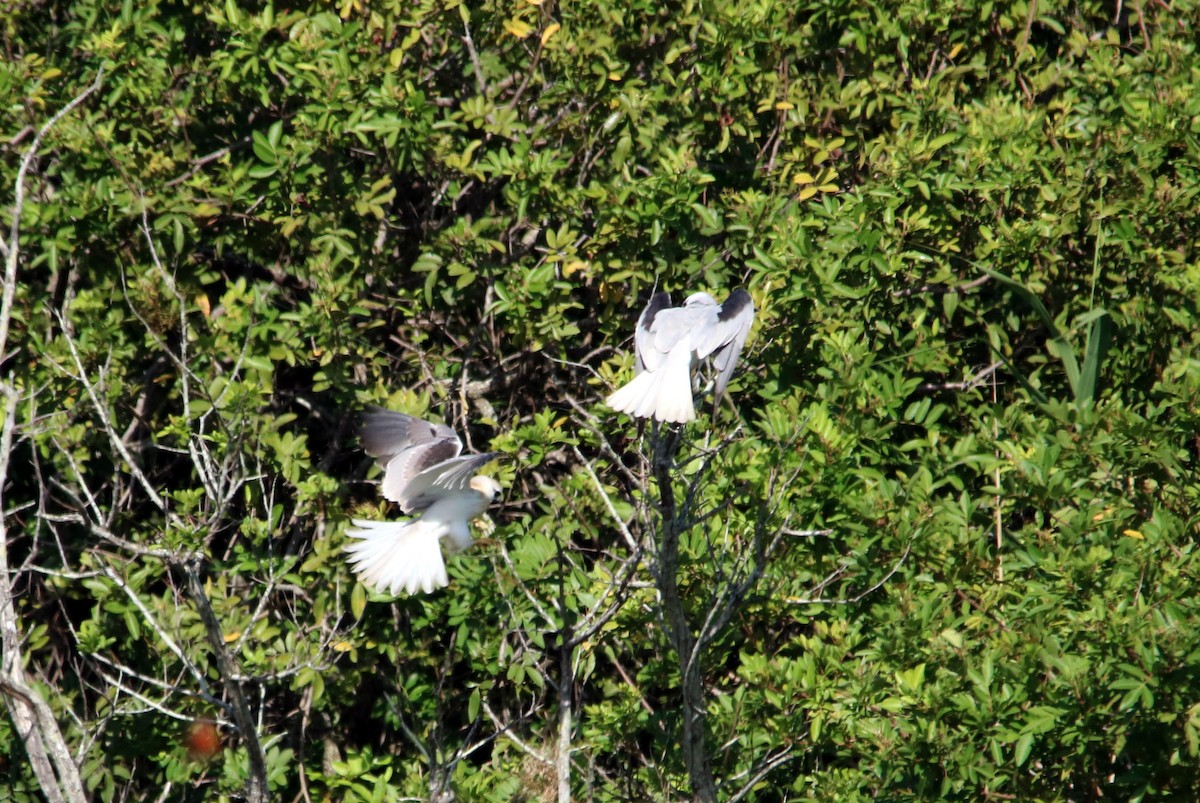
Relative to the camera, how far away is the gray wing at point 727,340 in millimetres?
4305

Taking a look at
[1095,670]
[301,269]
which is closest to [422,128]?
[301,269]

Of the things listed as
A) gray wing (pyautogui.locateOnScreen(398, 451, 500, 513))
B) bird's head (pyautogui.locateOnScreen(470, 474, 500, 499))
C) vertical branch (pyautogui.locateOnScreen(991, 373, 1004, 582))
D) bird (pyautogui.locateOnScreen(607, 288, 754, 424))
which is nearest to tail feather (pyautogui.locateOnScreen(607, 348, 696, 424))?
bird (pyautogui.locateOnScreen(607, 288, 754, 424))

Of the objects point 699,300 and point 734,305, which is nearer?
point 734,305

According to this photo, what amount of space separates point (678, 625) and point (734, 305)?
1.15m

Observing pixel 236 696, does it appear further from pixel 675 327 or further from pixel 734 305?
pixel 734 305

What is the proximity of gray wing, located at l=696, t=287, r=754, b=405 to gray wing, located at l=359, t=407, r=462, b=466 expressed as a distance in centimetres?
112

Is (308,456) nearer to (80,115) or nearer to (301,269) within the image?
(301,269)

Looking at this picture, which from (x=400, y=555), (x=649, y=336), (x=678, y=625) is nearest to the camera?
(x=678, y=625)

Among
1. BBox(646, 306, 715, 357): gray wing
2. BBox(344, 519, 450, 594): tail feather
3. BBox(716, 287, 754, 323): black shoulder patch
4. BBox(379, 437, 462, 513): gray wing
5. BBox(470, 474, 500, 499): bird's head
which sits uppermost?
BBox(716, 287, 754, 323): black shoulder patch

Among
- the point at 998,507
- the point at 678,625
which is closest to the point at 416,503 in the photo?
the point at 678,625

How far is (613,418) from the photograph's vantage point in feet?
17.0

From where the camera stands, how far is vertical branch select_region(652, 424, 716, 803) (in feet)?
12.6

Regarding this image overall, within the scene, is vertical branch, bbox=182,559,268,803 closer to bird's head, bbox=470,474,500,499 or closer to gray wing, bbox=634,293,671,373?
bird's head, bbox=470,474,500,499

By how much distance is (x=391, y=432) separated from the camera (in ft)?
16.4
